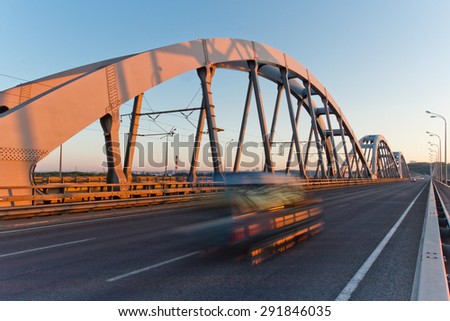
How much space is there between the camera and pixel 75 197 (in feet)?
54.7

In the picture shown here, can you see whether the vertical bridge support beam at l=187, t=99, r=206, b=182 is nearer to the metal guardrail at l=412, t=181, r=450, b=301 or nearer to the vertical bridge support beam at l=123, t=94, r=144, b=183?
the vertical bridge support beam at l=123, t=94, r=144, b=183

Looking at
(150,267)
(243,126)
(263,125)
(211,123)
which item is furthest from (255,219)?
(243,126)

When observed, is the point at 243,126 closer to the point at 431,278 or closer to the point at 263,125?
the point at 263,125

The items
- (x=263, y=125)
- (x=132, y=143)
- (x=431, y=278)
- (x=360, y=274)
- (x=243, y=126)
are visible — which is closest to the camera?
(x=431, y=278)

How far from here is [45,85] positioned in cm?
2266

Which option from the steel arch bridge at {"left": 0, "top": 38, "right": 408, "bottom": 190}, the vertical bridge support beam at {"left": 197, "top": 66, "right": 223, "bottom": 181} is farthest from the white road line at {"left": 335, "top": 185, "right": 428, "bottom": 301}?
the vertical bridge support beam at {"left": 197, "top": 66, "right": 223, "bottom": 181}

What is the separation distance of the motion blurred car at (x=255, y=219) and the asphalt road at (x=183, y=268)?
465 mm

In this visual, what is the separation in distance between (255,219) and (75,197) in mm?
10894

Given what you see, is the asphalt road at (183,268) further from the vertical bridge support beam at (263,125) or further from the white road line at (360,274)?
the vertical bridge support beam at (263,125)

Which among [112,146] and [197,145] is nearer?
[112,146]

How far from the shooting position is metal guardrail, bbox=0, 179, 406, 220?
14266 mm
